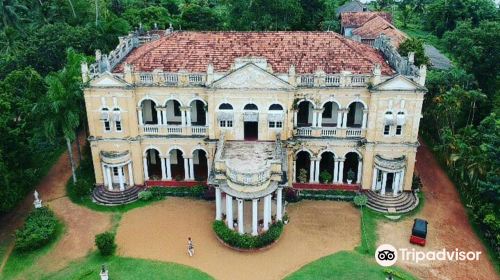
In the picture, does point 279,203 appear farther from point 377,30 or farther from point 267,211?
point 377,30

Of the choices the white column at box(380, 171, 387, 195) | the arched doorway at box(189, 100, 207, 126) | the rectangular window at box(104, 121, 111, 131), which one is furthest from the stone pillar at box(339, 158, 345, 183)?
the rectangular window at box(104, 121, 111, 131)

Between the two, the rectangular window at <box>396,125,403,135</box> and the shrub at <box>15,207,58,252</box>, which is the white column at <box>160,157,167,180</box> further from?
the rectangular window at <box>396,125,403,135</box>

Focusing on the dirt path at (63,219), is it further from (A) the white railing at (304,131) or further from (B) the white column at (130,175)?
(A) the white railing at (304,131)

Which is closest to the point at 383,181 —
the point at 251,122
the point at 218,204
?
the point at 251,122

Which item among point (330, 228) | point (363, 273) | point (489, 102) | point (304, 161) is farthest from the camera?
point (489, 102)

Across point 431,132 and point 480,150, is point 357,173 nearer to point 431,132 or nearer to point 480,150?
point 480,150

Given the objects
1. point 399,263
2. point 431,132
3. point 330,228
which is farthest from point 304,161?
point 431,132
